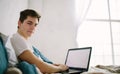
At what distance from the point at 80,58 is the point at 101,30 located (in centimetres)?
157

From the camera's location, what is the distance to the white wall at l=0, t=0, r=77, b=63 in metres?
2.82

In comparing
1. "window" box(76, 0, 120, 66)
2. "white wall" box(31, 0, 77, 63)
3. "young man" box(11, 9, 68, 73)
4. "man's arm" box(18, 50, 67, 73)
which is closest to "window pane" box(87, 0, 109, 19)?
"window" box(76, 0, 120, 66)

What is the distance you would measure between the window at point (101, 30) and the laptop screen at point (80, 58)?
A: 1.08 metres

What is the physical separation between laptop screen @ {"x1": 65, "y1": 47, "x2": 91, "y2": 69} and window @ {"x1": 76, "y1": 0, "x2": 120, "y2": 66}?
108 centimetres

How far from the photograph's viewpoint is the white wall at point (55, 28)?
111 inches

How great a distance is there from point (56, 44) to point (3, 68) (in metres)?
2.02

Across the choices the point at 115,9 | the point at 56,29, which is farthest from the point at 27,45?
the point at 115,9

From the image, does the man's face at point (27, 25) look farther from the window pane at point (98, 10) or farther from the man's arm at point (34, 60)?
the window pane at point (98, 10)

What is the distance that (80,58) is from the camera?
5.54 ft

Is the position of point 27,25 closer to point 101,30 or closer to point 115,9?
point 101,30

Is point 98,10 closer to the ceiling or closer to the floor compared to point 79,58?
closer to the ceiling

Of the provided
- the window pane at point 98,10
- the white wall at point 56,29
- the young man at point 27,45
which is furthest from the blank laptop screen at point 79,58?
the window pane at point 98,10

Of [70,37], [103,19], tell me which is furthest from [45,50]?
[103,19]

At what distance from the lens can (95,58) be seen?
9.96ft
